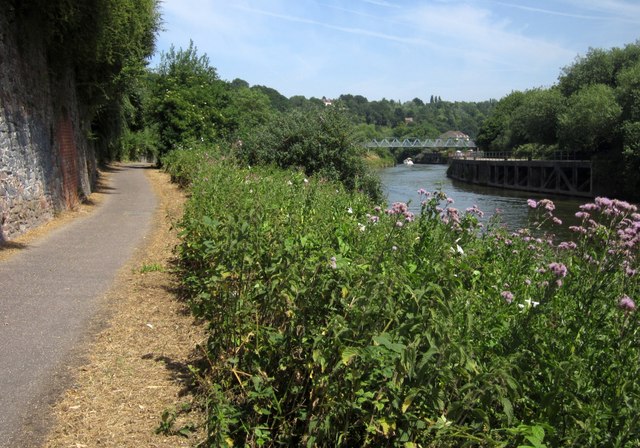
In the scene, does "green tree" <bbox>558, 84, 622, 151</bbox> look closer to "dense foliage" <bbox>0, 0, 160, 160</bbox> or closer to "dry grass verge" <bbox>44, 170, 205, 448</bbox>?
"dense foliage" <bbox>0, 0, 160, 160</bbox>

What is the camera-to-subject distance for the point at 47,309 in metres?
7.02

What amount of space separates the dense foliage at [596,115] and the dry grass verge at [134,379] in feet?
140

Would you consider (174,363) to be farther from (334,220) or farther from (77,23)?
(77,23)

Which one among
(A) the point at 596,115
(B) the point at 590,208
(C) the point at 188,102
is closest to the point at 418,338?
(B) the point at 590,208

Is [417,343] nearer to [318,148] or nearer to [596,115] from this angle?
[318,148]

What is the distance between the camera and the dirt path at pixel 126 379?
14.1ft

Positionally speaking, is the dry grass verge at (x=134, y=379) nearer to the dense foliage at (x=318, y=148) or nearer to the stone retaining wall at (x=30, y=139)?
the stone retaining wall at (x=30, y=139)

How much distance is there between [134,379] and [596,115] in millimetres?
49692

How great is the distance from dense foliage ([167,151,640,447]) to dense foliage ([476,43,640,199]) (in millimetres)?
43257

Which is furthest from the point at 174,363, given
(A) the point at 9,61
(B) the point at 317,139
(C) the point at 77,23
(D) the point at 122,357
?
(B) the point at 317,139

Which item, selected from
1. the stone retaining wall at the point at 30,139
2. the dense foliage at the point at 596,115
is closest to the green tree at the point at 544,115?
the dense foliage at the point at 596,115

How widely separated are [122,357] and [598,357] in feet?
12.4

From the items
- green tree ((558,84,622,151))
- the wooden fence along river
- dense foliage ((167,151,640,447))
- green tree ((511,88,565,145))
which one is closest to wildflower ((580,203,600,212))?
dense foliage ((167,151,640,447))

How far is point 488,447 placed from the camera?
302 centimetres
